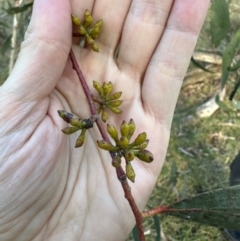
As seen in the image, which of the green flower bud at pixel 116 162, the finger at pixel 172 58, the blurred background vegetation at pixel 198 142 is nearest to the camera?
the green flower bud at pixel 116 162

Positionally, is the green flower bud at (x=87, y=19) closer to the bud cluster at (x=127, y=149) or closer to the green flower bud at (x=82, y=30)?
the green flower bud at (x=82, y=30)

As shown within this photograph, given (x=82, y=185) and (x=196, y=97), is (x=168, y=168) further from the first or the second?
(x=82, y=185)

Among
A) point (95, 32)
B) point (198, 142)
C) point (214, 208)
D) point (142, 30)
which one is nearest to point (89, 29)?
point (95, 32)

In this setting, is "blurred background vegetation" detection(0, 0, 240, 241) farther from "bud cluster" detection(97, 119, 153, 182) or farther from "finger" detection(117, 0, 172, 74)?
"bud cluster" detection(97, 119, 153, 182)

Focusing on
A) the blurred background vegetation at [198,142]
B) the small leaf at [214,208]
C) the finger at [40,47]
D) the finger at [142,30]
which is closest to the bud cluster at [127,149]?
the small leaf at [214,208]

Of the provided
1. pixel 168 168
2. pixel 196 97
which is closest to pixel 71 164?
pixel 168 168

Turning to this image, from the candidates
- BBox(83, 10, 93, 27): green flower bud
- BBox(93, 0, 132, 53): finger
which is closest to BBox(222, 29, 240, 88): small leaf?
BBox(93, 0, 132, 53): finger
